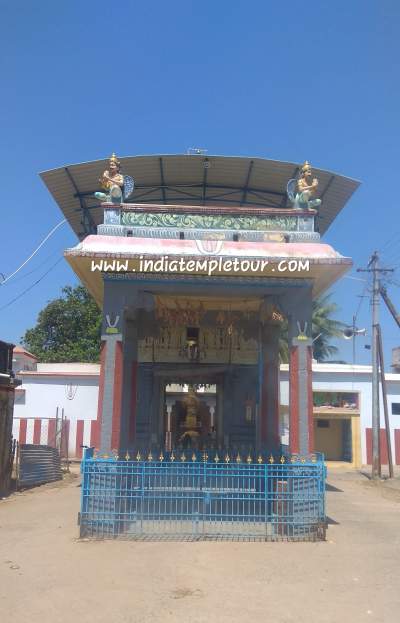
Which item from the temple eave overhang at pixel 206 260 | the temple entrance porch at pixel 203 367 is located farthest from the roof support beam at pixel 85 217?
the temple eave overhang at pixel 206 260

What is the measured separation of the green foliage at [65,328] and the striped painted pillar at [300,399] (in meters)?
26.1

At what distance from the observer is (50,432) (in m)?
22.9

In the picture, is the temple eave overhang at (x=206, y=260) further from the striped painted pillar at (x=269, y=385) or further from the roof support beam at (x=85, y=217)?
the striped painted pillar at (x=269, y=385)

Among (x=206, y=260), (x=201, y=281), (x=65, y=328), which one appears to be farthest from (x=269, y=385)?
(x=65, y=328)

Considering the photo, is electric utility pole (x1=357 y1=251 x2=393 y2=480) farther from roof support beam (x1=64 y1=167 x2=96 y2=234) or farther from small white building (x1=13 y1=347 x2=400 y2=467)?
roof support beam (x1=64 y1=167 x2=96 y2=234)

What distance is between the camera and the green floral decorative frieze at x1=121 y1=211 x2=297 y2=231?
9703mm

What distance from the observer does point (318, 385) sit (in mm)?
24766

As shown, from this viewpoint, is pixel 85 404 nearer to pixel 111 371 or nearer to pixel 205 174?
pixel 205 174

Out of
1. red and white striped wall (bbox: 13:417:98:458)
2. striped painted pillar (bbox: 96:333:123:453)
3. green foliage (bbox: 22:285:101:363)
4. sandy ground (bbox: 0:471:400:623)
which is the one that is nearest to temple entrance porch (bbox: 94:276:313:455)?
striped painted pillar (bbox: 96:333:123:453)

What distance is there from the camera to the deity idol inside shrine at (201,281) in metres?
9.05

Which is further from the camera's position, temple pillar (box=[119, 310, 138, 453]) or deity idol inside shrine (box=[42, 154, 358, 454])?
temple pillar (box=[119, 310, 138, 453])

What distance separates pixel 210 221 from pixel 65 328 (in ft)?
88.7

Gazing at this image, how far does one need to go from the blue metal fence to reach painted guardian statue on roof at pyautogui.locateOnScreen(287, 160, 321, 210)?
435cm

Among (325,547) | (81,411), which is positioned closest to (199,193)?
(325,547)
